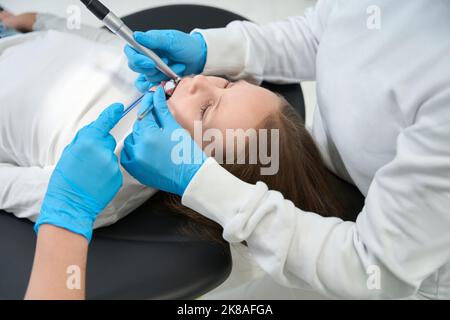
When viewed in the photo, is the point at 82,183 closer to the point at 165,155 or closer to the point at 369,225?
the point at 165,155

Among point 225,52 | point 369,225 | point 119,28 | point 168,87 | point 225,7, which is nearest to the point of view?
point 369,225

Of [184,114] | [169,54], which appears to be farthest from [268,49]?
→ [184,114]

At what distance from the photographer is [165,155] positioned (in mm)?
858

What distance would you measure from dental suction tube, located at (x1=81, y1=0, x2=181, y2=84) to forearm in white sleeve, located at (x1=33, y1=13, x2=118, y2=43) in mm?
301

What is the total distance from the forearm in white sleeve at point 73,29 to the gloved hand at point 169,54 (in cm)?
22

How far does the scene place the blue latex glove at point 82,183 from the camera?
0.80 meters

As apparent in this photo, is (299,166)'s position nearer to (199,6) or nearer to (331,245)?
(331,245)

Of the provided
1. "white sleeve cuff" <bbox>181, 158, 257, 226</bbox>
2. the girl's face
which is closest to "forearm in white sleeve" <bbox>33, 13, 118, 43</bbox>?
the girl's face

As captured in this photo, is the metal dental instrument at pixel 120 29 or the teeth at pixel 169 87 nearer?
the metal dental instrument at pixel 120 29

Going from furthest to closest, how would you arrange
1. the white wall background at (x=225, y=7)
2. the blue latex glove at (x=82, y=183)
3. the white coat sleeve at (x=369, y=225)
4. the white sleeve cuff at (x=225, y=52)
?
1. the white wall background at (x=225, y=7)
2. the white sleeve cuff at (x=225, y=52)
3. the blue latex glove at (x=82, y=183)
4. the white coat sleeve at (x=369, y=225)

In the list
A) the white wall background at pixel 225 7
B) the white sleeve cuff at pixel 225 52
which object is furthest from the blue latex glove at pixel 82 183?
the white wall background at pixel 225 7

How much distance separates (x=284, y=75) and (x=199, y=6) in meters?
0.37

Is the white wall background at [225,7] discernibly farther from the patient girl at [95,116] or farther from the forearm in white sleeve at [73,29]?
the patient girl at [95,116]

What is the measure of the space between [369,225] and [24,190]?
691 millimetres
